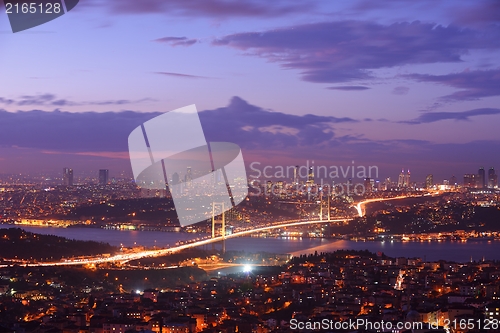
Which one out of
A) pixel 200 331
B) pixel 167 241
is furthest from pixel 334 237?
pixel 200 331

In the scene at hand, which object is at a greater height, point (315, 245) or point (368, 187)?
point (315, 245)

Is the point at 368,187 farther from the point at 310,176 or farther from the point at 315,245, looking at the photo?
the point at 315,245

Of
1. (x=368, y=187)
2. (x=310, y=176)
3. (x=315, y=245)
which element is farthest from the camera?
(x=368, y=187)

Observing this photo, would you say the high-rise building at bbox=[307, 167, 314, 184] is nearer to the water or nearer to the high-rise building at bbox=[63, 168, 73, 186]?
the water

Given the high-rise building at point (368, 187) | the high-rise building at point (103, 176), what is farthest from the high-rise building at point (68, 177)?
the high-rise building at point (368, 187)

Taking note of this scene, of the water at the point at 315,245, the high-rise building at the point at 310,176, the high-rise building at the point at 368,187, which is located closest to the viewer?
the water at the point at 315,245

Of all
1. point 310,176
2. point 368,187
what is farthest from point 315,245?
point 368,187

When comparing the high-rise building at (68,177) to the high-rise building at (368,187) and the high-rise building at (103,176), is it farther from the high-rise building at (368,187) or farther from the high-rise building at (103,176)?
the high-rise building at (368,187)

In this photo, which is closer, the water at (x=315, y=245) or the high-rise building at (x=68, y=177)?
the water at (x=315, y=245)
